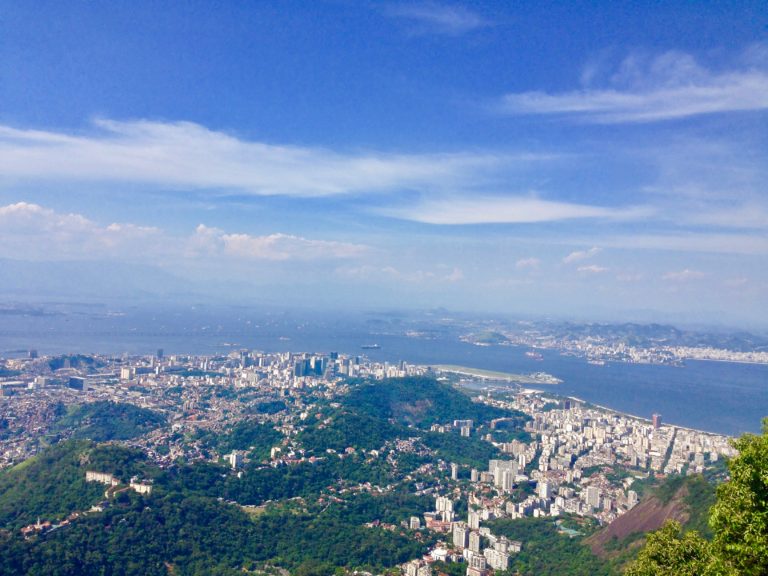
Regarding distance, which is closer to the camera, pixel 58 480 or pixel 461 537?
pixel 58 480

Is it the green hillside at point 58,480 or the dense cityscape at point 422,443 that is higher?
the green hillside at point 58,480

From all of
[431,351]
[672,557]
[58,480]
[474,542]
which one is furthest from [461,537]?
[431,351]

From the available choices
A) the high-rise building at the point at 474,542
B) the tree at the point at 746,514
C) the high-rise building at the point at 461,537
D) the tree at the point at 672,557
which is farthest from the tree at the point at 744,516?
the high-rise building at the point at 461,537

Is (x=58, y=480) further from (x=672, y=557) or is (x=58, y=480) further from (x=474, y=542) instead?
(x=672, y=557)

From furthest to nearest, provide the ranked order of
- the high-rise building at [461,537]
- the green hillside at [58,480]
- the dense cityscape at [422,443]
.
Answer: the dense cityscape at [422,443]
the high-rise building at [461,537]
the green hillside at [58,480]

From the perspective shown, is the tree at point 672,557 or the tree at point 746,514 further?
the tree at point 672,557

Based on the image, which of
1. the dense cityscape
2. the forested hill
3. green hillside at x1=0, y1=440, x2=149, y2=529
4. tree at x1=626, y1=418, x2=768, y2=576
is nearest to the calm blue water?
the dense cityscape

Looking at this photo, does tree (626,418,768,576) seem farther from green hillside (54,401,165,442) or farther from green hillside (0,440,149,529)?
green hillside (54,401,165,442)

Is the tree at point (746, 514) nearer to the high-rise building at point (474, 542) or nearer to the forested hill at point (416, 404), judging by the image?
the high-rise building at point (474, 542)

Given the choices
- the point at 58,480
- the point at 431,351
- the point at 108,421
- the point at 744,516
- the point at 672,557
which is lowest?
the point at 108,421

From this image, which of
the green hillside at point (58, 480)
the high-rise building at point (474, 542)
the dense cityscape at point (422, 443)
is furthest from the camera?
the dense cityscape at point (422, 443)
